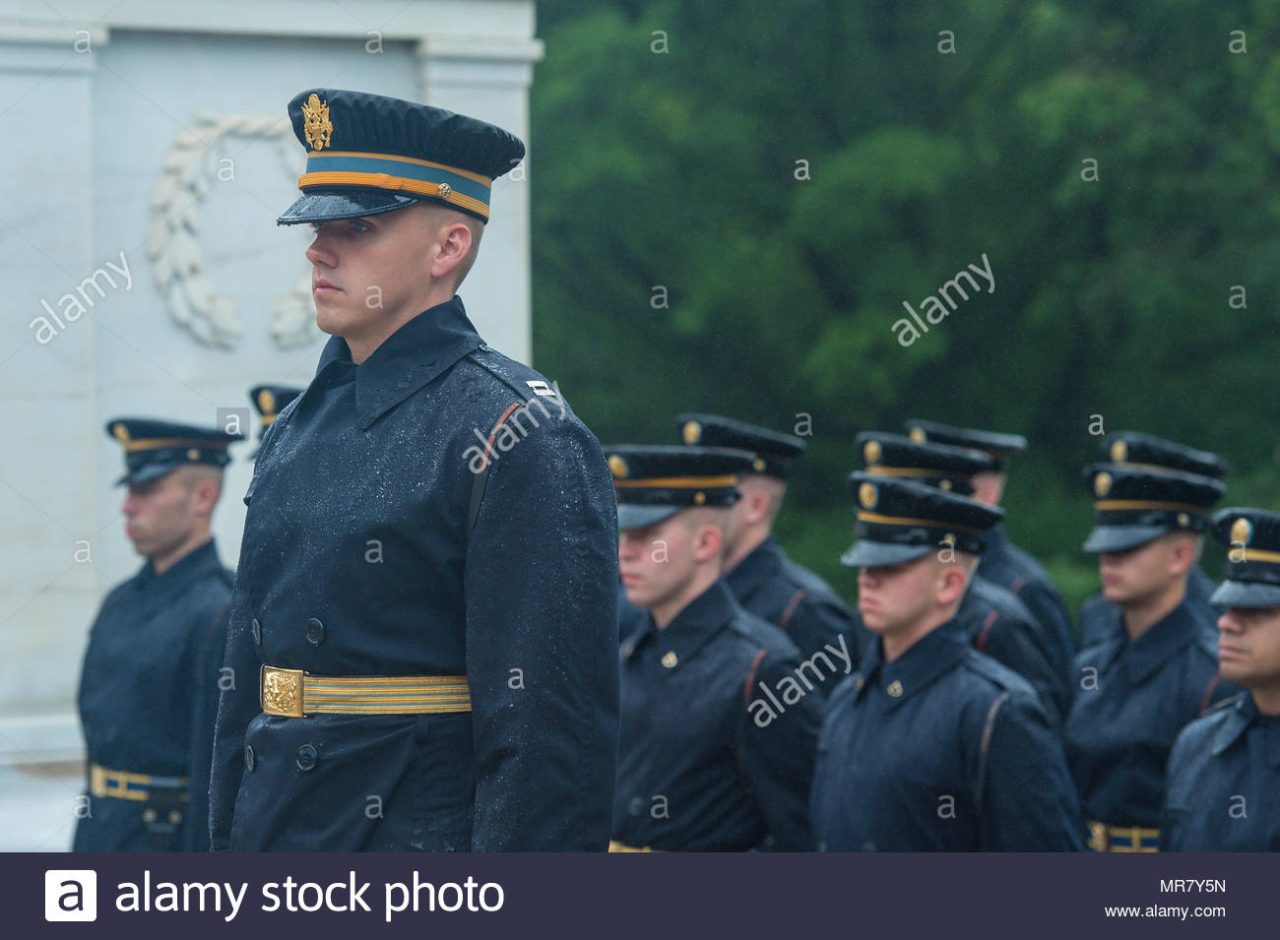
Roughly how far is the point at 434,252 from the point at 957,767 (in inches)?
83.1

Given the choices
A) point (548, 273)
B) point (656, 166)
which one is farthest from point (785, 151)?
point (548, 273)

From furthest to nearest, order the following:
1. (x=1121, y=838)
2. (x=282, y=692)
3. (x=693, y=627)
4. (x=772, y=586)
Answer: (x=772, y=586) < (x=1121, y=838) < (x=693, y=627) < (x=282, y=692)

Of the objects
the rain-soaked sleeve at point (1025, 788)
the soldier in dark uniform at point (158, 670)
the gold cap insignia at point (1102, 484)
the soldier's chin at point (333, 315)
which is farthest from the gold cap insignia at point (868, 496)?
the soldier's chin at point (333, 315)

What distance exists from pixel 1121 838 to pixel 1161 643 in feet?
2.04

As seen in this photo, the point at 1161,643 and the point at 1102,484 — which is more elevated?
the point at 1102,484

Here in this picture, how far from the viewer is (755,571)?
6.88m

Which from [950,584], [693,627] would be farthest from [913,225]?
[950,584]

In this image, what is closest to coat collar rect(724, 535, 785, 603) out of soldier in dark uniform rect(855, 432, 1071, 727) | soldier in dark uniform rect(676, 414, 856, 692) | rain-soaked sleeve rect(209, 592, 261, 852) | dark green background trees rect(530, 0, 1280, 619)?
soldier in dark uniform rect(676, 414, 856, 692)

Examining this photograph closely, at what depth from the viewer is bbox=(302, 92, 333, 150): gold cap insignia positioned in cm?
313

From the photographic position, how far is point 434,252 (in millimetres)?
3059

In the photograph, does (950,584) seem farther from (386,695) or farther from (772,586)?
(386,695)

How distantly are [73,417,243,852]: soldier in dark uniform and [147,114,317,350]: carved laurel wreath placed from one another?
8.31ft

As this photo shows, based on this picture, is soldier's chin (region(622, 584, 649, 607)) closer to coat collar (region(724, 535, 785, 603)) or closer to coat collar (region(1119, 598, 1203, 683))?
coat collar (region(724, 535, 785, 603))

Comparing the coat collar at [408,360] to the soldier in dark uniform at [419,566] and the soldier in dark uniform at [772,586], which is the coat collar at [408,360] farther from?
the soldier in dark uniform at [772,586]
